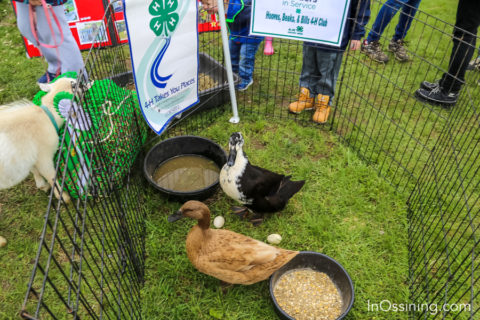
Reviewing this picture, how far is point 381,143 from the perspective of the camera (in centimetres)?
491

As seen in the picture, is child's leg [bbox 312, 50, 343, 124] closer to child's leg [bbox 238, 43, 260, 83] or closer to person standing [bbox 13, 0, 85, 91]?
child's leg [bbox 238, 43, 260, 83]

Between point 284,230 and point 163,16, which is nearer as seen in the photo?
point 163,16

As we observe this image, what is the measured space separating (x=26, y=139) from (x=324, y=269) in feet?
Answer: 9.86

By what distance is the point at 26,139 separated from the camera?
3.26 metres

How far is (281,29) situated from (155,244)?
2889mm

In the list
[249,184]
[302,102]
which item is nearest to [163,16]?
[249,184]

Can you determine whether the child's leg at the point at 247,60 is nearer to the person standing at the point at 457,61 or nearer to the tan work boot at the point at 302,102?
the tan work boot at the point at 302,102

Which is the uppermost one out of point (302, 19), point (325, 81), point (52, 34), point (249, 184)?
point (302, 19)

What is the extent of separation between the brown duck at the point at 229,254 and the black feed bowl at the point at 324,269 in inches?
8.9

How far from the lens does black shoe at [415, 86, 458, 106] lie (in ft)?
17.9

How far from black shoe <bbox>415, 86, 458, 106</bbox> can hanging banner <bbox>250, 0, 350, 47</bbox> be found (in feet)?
7.38

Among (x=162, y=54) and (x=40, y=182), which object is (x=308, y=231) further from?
(x=40, y=182)

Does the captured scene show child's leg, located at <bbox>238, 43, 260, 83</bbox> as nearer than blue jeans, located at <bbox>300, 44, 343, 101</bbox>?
No
